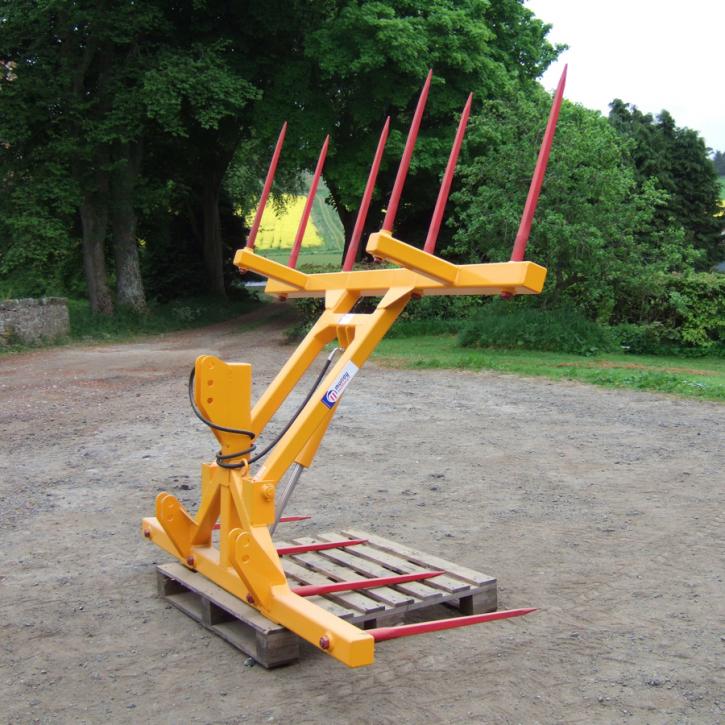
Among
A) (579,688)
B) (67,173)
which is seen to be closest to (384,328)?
(579,688)

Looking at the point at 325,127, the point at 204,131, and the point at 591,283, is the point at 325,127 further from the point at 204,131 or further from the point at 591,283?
the point at 591,283

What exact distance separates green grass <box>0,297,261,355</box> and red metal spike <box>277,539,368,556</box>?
15069 mm

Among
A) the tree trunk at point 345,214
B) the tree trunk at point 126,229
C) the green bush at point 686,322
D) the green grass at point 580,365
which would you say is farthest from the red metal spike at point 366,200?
the tree trunk at point 345,214

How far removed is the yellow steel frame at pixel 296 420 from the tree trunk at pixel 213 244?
87.5ft

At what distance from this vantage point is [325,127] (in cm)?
2316

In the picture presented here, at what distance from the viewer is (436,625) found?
12.9 feet

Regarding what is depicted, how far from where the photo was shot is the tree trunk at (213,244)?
3078 centimetres

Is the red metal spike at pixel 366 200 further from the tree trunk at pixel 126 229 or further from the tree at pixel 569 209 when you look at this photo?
the tree trunk at pixel 126 229

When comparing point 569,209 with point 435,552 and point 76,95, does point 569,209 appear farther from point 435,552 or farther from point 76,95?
point 435,552

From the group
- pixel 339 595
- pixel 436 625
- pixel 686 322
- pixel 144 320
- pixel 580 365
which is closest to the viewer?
pixel 436 625

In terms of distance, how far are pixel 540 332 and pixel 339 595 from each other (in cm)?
1336

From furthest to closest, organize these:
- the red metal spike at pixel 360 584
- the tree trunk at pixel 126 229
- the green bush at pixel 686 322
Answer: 1. the tree trunk at pixel 126 229
2. the green bush at pixel 686 322
3. the red metal spike at pixel 360 584

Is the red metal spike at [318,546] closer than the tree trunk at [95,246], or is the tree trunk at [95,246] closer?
the red metal spike at [318,546]

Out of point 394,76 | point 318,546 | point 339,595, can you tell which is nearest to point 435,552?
point 318,546
